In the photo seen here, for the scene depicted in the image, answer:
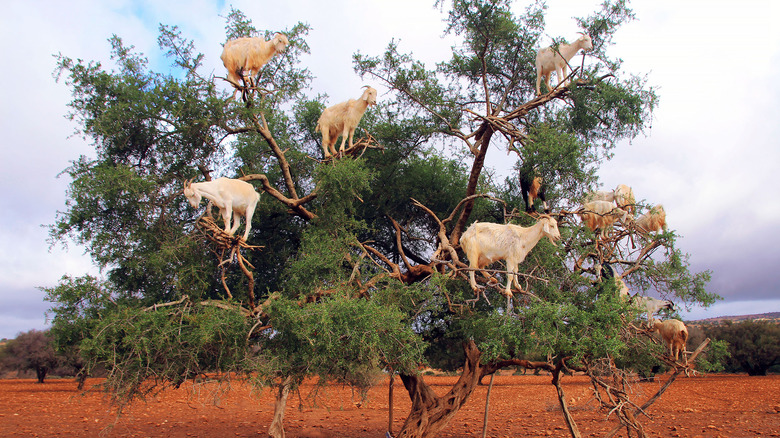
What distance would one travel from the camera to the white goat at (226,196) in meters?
7.36

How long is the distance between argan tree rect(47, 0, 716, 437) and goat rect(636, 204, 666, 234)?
0.67m

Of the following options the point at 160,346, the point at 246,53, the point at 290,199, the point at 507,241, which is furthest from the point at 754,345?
Answer: the point at 160,346

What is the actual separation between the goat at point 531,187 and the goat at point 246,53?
5.24 m

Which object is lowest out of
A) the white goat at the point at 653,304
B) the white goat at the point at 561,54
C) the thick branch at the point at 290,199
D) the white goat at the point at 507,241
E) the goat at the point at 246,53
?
the white goat at the point at 653,304

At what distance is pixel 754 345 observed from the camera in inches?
1089

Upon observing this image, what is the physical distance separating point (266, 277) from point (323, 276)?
343 centimetres

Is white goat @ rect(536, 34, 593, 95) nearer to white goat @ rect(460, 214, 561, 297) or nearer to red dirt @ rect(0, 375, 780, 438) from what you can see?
white goat @ rect(460, 214, 561, 297)

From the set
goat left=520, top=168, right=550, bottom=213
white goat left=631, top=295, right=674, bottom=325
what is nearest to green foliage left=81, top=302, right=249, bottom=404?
goat left=520, top=168, right=550, bottom=213

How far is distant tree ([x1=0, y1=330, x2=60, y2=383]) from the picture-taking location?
3014 centimetres

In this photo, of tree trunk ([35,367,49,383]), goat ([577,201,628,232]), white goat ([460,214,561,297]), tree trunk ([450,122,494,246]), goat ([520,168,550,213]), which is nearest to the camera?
white goat ([460,214,561,297])

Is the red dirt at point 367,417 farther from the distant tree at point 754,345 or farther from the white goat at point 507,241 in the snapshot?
the distant tree at point 754,345

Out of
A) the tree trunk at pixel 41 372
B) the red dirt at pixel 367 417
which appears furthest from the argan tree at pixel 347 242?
the tree trunk at pixel 41 372

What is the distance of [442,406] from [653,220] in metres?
5.39

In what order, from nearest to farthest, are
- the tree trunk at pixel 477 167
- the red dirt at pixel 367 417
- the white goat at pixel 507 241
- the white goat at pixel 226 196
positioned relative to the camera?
1. the white goat at pixel 226 196
2. the white goat at pixel 507 241
3. the tree trunk at pixel 477 167
4. the red dirt at pixel 367 417
